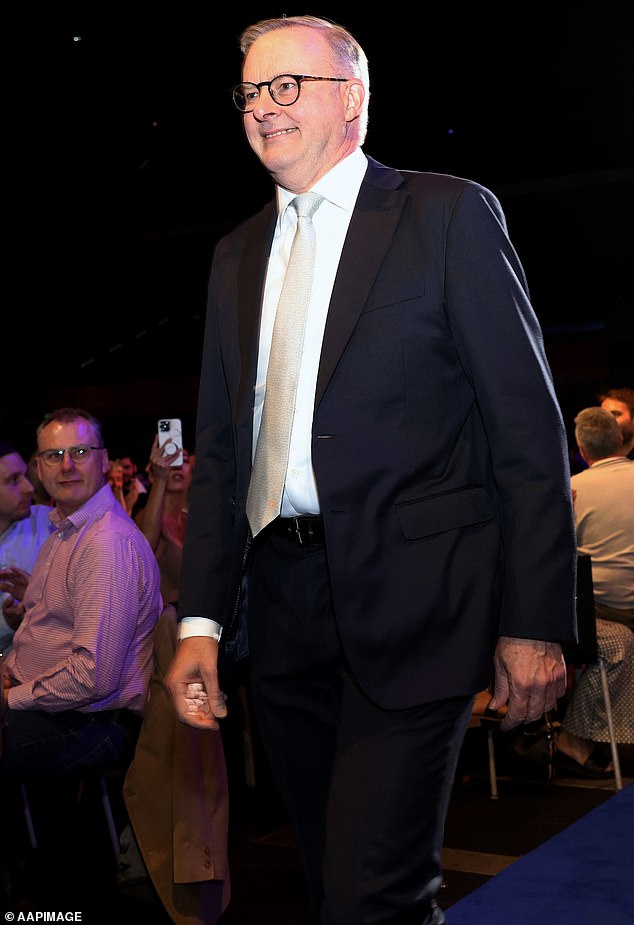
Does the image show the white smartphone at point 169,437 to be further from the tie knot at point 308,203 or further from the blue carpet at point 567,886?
the tie knot at point 308,203

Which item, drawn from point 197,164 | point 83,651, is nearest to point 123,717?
point 83,651

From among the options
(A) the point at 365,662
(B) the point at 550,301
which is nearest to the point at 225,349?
(A) the point at 365,662

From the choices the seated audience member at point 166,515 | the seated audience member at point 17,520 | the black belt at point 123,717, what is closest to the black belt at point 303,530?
the black belt at point 123,717

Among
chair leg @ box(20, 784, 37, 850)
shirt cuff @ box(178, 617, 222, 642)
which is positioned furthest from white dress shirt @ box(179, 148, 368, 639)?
chair leg @ box(20, 784, 37, 850)

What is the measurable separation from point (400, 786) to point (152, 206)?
37.5ft

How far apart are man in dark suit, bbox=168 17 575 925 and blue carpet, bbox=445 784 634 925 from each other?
103cm

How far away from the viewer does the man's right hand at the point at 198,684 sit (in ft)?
5.10

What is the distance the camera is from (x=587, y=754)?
480 cm

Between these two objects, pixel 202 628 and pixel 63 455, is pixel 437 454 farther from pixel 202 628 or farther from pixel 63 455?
pixel 63 455

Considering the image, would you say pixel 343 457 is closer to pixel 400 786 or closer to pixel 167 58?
pixel 400 786

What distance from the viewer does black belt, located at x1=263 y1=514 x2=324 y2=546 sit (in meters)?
1.47

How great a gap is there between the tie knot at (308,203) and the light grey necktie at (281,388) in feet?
0.10

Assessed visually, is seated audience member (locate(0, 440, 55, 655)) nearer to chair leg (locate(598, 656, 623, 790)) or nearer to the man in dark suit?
chair leg (locate(598, 656, 623, 790))

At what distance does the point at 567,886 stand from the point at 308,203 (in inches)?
70.7
